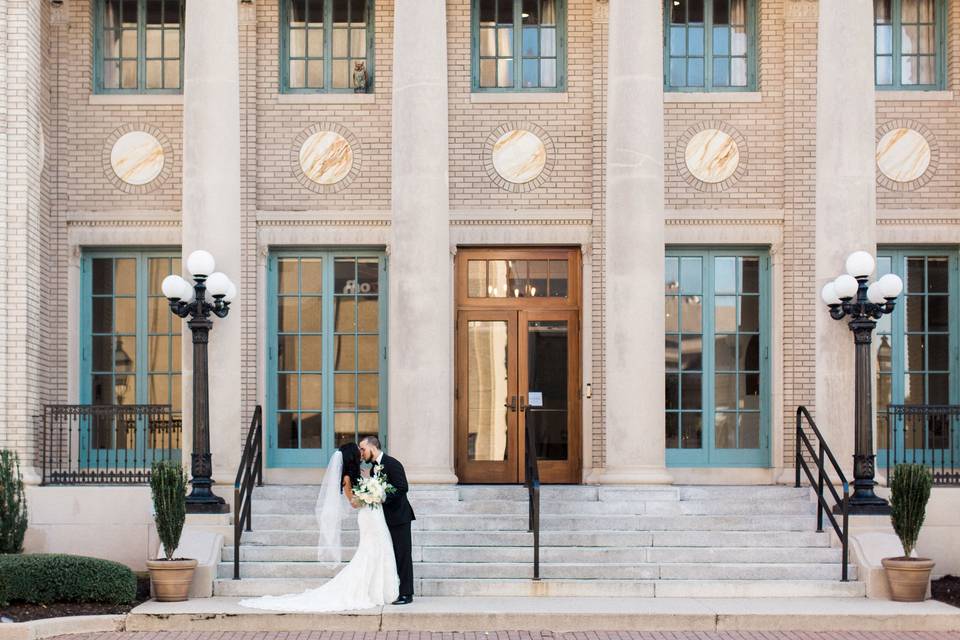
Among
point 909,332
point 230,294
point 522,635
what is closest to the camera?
point 522,635

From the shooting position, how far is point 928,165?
61.7ft

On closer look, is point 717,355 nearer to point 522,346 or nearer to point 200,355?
point 522,346

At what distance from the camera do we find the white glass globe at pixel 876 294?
52.5 feet

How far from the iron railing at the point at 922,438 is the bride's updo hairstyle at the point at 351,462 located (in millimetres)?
7233

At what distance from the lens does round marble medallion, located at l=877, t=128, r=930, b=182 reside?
18.8 metres

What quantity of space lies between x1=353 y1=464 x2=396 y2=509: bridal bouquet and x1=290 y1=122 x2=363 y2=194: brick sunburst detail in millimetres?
5545

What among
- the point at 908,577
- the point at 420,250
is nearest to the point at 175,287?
the point at 420,250

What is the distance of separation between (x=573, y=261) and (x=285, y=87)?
4639 mm

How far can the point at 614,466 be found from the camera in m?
16.9

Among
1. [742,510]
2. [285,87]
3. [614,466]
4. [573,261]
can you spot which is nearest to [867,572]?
→ [742,510]

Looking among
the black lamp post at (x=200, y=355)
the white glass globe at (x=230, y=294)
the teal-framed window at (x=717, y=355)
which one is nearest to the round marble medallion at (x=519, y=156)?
the teal-framed window at (x=717, y=355)

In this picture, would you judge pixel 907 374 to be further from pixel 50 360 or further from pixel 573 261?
pixel 50 360

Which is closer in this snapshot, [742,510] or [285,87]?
[742,510]

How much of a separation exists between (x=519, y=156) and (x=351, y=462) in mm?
5697
